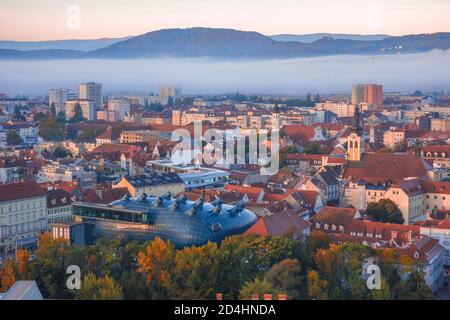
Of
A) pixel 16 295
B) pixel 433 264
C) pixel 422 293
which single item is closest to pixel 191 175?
pixel 433 264

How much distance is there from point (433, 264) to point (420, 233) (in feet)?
3.53

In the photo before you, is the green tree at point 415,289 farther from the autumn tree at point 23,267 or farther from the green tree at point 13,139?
the green tree at point 13,139

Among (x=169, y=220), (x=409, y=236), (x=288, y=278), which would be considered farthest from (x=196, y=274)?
(x=409, y=236)

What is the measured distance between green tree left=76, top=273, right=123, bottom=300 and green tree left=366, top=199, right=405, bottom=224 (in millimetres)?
5634

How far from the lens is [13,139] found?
2380cm

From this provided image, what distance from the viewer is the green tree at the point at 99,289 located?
6.93 meters

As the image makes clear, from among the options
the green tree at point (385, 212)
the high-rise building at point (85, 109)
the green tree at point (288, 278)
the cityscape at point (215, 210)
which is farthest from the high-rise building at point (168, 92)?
the green tree at point (288, 278)

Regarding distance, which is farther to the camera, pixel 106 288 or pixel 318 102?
pixel 318 102

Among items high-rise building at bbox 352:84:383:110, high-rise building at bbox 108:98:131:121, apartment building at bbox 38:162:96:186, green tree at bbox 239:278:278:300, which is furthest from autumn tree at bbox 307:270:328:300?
high-rise building at bbox 352:84:383:110

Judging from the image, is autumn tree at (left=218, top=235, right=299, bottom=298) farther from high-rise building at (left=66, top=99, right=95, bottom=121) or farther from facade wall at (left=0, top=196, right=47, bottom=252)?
high-rise building at (left=66, top=99, right=95, bottom=121)

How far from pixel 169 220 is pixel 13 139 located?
15002 millimetres

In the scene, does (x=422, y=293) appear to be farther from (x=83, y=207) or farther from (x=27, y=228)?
(x=27, y=228)
